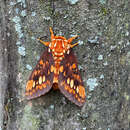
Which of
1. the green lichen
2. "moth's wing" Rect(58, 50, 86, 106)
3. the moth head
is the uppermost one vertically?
the moth head

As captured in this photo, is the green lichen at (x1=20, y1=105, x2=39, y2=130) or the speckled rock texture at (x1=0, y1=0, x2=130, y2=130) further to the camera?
the green lichen at (x1=20, y1=105, x2=39, y2=130)

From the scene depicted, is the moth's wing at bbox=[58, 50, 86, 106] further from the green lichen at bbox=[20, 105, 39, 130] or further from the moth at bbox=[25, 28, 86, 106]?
the green lichen at bbox=[20, 105, 39, 130]

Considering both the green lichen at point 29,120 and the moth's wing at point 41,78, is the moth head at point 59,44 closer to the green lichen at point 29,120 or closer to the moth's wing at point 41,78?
the moth's wing at point 41,78

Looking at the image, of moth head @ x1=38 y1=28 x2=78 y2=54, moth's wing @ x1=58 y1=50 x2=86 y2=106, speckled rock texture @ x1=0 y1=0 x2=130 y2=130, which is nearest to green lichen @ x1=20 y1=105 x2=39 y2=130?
speckled rock texture @ x1=0 y1=0 x2=130 y2=130

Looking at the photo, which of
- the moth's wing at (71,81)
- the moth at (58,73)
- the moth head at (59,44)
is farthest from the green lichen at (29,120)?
the moth head at (59,44)

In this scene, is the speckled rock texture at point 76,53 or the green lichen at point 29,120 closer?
the speckled rock texture at point 76,53

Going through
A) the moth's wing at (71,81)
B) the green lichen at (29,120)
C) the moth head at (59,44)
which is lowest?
the green lichen at (29,120)

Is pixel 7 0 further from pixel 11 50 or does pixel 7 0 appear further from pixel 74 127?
pixel 74 127
